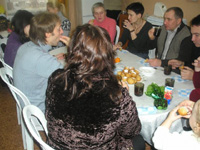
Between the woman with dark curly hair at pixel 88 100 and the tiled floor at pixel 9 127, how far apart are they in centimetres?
119

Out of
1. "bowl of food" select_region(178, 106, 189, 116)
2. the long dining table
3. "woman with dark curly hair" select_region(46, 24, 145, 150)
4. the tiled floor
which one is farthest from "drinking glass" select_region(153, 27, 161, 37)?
"woman with dark curly hair" select_region(46, 24, 145, 150)

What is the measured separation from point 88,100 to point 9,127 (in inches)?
70.4

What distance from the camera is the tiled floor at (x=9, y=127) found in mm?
1954

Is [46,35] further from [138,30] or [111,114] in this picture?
[138,30]

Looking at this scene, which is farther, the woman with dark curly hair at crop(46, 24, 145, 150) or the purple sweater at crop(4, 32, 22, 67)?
the purple sweater at crop(4, 32, 22, 67)

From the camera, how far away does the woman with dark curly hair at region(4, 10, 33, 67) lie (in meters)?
1.94

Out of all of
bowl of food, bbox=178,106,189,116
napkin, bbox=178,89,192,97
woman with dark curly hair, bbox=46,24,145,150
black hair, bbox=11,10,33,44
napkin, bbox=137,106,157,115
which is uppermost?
black hair, bbox=11,10,33,44

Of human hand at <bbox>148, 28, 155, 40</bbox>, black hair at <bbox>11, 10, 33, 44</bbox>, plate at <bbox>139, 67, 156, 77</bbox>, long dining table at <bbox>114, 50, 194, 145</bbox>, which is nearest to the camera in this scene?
long dining table at <bbox>114, 50, 194, 145</bbox>

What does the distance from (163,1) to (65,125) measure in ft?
12.2

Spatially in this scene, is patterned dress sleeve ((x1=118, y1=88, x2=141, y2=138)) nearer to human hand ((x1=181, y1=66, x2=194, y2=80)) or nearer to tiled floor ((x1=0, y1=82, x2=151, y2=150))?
human hand ((x1=181, y1=66, x2=194, y2=80))

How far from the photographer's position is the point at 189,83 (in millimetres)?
1608

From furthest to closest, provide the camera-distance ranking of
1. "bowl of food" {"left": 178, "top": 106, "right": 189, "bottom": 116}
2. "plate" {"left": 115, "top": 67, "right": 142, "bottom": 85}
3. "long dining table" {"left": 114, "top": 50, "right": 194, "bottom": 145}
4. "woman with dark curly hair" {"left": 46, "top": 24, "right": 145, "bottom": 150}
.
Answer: "plate" {"left": 115, "top": 67, "right": 142, "bottom": 85}
"long dining table" {"left": 114, "top": 50, "right": 194, "bottom": 145}
"bowl of food" {"left": 178, "top": 106, "right": 189, "bottom": 116}
"woman with dark curly hair" {"left": 46, "top": 24, "right": 145, "bottom": 150}

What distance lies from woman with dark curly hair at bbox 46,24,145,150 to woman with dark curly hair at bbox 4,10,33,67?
1.22 metres

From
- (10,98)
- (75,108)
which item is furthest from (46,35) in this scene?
(10,98)
